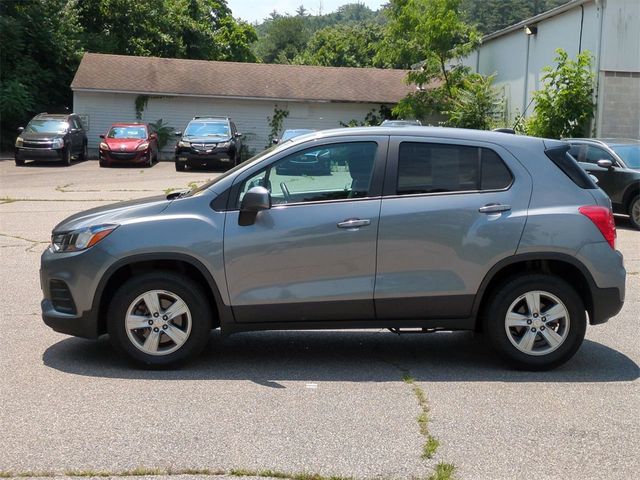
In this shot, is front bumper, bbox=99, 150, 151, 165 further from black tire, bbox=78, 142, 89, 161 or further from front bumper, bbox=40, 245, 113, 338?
front bumper, bbox=40, 245, 113, 338

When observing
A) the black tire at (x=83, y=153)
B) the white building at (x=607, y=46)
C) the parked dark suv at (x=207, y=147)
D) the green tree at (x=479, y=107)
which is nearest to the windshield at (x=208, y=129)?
the parked dark suv at (x=207, y=147)

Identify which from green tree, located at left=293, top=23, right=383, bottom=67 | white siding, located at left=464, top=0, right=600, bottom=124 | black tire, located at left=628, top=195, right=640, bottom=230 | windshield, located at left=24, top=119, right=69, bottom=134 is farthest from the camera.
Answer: green tree, located at left=293, top=23, right=383, bottom=67

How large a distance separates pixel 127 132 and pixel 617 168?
68.3ft

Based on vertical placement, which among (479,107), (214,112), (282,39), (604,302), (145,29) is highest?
(282,39)

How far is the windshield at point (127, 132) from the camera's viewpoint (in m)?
32.4

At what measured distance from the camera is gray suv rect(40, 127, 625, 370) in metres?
6.46

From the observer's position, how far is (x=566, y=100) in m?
25.7

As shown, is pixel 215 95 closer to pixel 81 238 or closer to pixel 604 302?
pixel 81 238

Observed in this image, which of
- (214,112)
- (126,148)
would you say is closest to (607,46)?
(126,148)

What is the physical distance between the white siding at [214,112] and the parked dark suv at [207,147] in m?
7.13

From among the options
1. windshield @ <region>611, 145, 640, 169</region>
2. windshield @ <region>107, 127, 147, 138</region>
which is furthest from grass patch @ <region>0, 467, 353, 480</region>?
windshield @ <region>107, 127, 147, 138</region>

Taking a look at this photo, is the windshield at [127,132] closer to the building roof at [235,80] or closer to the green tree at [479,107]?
the building roof at [235,80]

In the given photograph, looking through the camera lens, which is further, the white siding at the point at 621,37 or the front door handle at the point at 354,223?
the white siding at the point at 621,37

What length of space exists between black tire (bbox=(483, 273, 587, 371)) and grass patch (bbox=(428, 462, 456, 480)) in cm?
205
